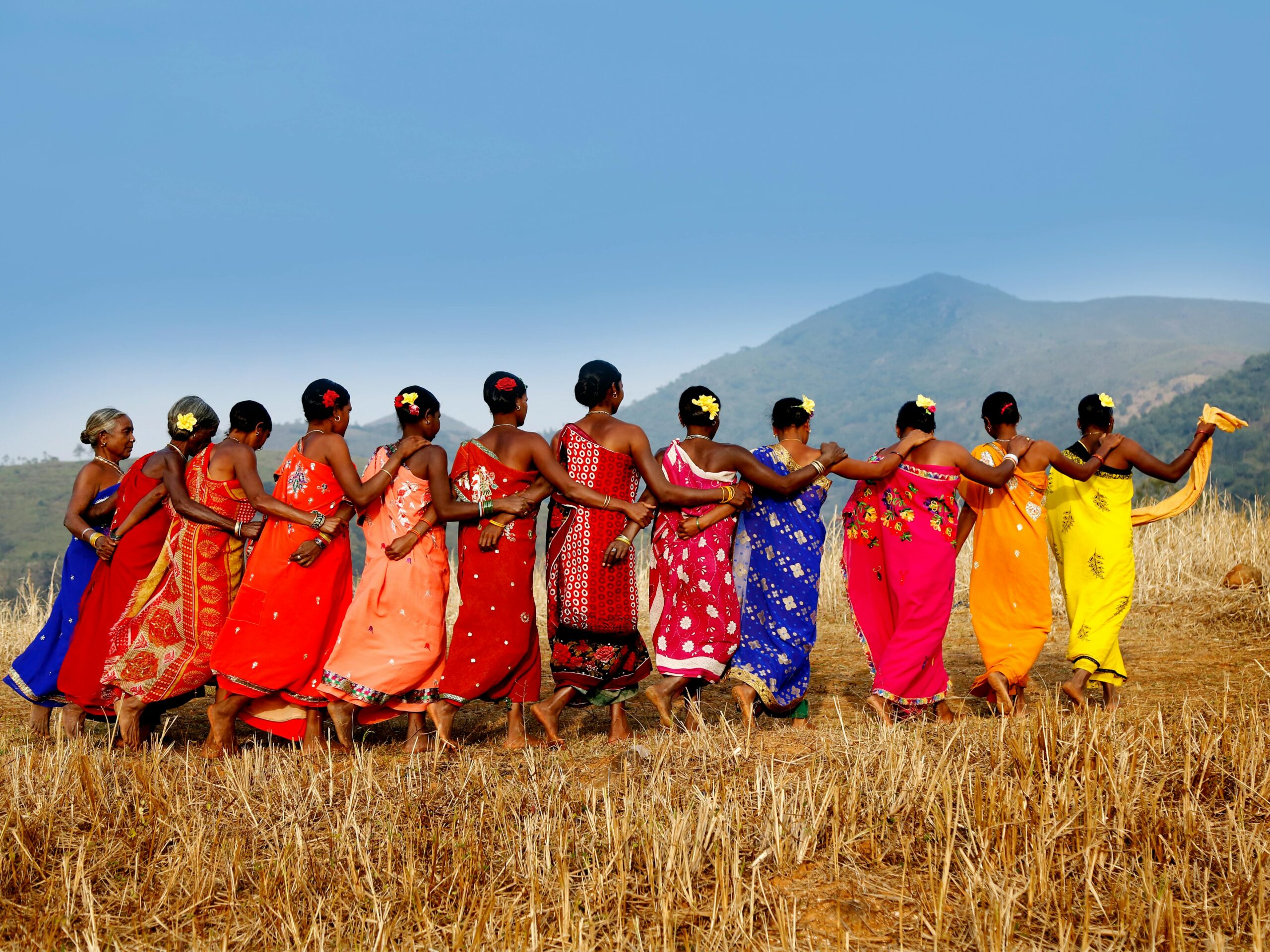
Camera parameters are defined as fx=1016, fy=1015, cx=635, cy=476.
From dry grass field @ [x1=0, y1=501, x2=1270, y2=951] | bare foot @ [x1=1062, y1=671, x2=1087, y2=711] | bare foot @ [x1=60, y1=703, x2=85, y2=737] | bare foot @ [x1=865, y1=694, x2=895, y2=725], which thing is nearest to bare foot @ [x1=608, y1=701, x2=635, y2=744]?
dry grass field @ [x1=0, y1=501, x2=1270, y2=951]

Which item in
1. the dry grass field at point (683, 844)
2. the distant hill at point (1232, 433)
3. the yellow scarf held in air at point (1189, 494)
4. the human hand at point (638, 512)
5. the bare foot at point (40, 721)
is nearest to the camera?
the dry grass field at point (683, 844)

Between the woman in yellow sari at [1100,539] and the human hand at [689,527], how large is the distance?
2.67 meters

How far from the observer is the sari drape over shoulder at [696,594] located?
20.6ft

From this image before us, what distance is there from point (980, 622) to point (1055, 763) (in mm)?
2190

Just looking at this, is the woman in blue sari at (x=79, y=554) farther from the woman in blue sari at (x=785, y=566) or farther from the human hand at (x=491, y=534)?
the woman in blue sari at (x=785, y=566)

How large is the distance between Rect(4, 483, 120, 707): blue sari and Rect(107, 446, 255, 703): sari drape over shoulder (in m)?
0.62

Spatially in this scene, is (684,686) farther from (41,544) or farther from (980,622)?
(41,544)

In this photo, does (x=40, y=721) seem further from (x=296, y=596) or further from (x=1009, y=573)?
(x=1009, y=573)

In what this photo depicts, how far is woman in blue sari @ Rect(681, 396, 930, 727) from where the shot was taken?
6.46m

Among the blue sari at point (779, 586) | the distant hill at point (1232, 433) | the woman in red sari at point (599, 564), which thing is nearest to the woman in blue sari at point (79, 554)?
the woman in red sari at point (599, 564)

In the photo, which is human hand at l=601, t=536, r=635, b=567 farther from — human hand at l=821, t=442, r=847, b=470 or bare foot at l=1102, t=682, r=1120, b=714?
bare foot at l=1102, t=682, r=1120, b=714

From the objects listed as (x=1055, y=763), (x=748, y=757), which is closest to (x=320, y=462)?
(x=748, y=757)

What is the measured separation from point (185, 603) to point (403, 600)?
1.45m

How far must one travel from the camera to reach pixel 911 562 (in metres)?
6.61
